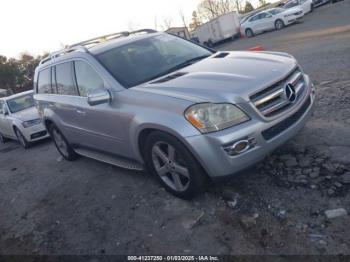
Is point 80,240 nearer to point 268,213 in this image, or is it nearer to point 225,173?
point 225,173

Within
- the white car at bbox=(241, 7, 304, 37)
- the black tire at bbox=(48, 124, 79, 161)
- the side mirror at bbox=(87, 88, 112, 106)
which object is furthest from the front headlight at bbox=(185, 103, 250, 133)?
the white car at bbox=(241, 7, 304, 37)

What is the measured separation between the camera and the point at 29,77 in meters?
47.5

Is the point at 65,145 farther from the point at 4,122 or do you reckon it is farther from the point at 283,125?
the point at 4,122

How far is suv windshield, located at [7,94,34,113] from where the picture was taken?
36.1 feet

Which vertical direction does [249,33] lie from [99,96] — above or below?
below

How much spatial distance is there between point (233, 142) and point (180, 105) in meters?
0.63

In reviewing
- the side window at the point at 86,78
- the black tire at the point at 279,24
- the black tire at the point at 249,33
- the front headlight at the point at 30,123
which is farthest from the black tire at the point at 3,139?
the black tire at the point at 249,33

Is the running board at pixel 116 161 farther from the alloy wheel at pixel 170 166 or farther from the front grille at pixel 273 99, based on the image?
the front grille at pixel 273 99

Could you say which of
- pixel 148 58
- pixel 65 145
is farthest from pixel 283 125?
pixel 65 145

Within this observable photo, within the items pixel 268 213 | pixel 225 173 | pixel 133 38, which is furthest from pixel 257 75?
pixel 133 38

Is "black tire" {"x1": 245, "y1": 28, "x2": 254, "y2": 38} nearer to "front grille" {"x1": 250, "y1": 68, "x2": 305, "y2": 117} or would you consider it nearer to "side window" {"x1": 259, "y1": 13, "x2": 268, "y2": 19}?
"side window" {"x1": 259, "y1": 13, "x2": 268, "y2": 19}

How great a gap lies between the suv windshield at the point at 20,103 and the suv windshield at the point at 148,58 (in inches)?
270

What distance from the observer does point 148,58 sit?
16.2 ft

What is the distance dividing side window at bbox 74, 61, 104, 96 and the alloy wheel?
122 centimetres
